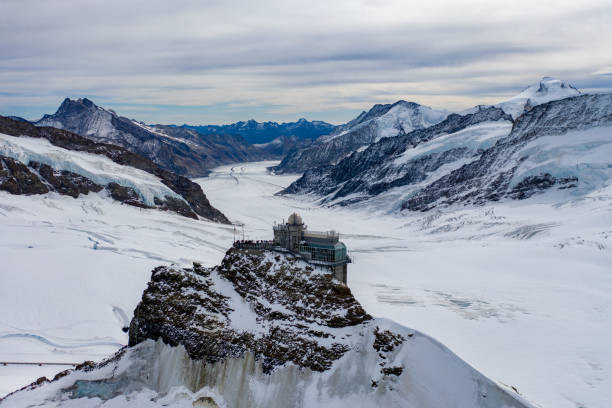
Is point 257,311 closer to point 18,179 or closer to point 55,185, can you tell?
→ point 18,179

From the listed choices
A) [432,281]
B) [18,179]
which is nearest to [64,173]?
[18,179]

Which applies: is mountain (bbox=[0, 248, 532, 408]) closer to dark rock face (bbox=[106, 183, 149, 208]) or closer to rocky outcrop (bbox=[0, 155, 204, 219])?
rocky outcrop (bbox=[0, 155, 204, 219])

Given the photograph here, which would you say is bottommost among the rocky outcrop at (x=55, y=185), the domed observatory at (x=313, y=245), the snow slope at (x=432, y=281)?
the snow slope at (x=432, y=281)

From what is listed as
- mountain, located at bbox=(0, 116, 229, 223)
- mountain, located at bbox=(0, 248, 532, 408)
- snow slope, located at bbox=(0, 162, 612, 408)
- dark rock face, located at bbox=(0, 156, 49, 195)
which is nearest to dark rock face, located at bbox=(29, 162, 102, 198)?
mountain, located at bbox=(0, 116, 229, 223)

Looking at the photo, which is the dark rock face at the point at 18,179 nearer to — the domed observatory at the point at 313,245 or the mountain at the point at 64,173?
the mountain at the point at 64,173

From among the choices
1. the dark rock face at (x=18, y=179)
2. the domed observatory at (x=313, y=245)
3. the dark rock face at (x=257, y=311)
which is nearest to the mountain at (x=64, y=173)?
the dark rock face at (x=18, y=179)
